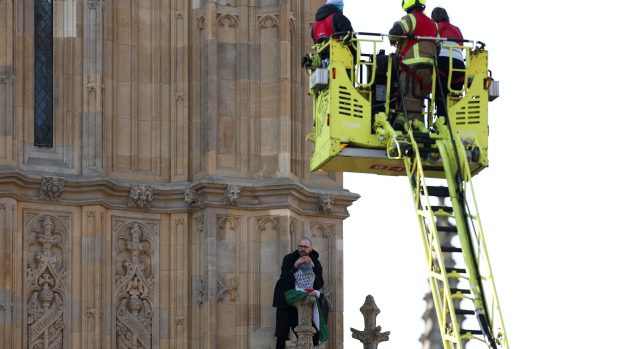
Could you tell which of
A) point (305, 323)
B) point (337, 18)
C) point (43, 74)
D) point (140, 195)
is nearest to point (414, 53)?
point (337, 18)

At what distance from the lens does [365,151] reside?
3709 centimetres

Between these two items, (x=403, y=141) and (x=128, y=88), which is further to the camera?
(x=128, y=88)

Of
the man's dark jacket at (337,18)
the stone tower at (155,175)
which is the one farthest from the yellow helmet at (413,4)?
the stone tower at (155,175)

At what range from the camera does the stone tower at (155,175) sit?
3903 centimetres

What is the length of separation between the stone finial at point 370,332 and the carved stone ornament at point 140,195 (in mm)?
3235

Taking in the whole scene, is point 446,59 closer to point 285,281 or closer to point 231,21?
point 285,281

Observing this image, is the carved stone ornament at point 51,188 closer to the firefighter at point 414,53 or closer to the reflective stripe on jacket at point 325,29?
Result: the reflective stripe on jacket at point 325,29

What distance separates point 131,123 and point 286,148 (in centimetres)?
214

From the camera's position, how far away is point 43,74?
39781 mm

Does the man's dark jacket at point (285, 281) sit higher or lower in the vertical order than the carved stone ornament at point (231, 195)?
lower

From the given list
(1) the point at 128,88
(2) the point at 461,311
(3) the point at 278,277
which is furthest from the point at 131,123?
(2) the point at 461,311

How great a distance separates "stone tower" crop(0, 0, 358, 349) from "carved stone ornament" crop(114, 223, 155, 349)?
0.04 feet

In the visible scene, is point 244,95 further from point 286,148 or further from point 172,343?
point 172,343

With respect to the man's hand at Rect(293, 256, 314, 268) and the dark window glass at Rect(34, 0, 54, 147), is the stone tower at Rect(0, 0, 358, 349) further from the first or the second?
the man's hand at Rect(293, 256, 314, 268)
